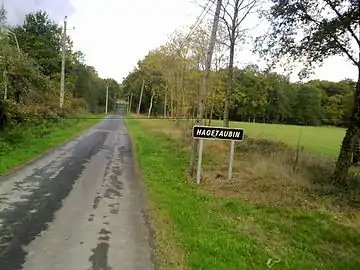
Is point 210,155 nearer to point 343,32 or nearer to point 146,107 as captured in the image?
point 343,32

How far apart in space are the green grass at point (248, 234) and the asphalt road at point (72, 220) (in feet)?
2.23

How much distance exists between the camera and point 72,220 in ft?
24.3

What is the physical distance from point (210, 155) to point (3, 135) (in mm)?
9683

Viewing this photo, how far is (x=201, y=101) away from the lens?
1291 centimetres

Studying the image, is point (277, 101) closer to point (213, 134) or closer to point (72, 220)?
point (213, 134)

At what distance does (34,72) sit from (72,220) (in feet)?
49.7

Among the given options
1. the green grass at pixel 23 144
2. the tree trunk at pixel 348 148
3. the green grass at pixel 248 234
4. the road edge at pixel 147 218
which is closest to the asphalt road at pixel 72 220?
the road edge at pixel 147 218

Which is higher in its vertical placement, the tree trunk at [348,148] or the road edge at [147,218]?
the tree trunk at [348,148]

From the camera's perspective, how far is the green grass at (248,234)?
5941mm

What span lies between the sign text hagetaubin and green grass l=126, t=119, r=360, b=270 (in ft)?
6.14

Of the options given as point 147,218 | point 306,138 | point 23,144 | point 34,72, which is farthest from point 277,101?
point 147,218

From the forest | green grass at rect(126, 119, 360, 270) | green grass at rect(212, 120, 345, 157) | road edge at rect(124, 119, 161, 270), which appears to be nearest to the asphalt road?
road edge at rect(124, 119, 161, 270)

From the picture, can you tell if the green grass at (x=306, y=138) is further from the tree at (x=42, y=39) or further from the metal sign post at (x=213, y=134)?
the tree at (x=42, y=39)

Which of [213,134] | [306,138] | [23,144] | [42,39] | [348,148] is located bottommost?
[306,138]
